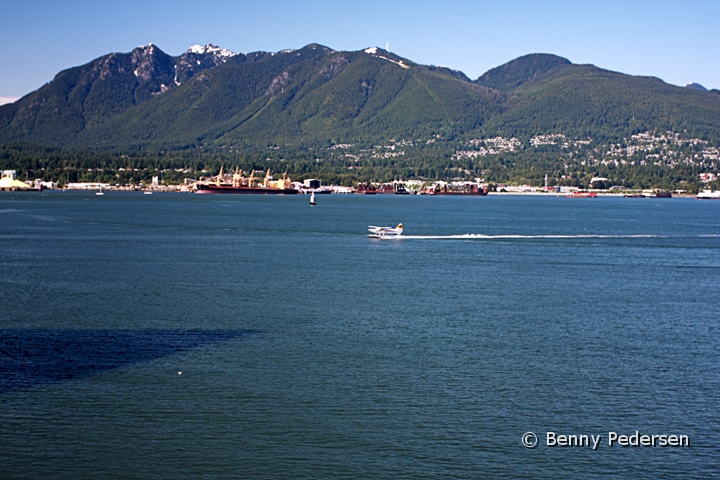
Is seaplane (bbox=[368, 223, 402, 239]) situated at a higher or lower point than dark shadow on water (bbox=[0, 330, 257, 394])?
higher

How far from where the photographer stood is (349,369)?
73.5ft

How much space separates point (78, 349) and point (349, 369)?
774 centimetres

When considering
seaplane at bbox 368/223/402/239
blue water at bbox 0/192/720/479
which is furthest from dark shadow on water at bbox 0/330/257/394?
seaplane at bbox 368/223/402/239

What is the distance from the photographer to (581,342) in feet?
86.1

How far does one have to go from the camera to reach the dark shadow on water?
21328mm

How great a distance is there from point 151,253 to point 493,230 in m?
35.4

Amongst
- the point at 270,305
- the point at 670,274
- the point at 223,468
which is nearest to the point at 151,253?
the point at 270,305

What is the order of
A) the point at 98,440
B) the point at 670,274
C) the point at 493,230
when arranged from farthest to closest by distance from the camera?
the point at 493,230 → the point at 670,274 → the point at 98,440

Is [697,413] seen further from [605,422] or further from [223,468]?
[223,468]

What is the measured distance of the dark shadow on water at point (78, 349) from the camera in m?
21.3

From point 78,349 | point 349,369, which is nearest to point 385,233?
point 78,349

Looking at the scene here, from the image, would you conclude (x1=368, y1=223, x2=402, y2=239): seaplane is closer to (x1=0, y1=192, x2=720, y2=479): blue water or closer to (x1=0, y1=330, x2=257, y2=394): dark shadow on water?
(x1=0, y1=192, x2=720, y2=479): blue water

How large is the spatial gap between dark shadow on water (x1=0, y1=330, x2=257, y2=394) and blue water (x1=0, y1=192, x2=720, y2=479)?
0.09 m

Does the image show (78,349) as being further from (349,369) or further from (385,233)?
(385,233)
